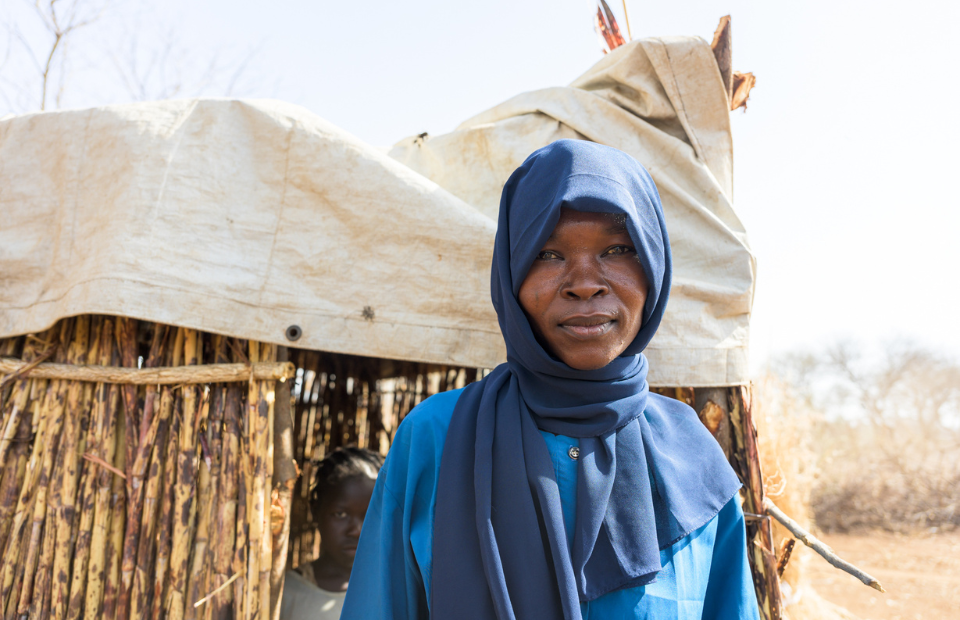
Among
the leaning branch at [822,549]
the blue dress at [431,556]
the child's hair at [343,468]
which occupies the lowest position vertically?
the child's hair at [343,468]

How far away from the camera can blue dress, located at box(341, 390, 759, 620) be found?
1.12 meters

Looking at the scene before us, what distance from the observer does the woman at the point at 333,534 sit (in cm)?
269

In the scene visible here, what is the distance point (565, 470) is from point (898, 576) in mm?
8479

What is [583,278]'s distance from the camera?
114cm

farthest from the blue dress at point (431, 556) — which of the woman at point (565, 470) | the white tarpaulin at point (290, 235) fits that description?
the white tarpaulin at point (290, 235)

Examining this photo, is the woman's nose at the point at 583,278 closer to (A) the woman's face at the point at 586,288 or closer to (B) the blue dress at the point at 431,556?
(A) the woman's face at the point at 586,288

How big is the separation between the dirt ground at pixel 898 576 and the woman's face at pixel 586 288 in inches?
260

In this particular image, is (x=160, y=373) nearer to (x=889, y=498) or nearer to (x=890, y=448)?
(x=889, y=498)

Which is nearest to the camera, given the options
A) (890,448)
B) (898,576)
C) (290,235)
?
(290,235)

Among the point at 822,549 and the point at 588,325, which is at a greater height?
the point at 588,325

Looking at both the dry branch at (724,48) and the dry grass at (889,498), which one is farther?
the dry grass at (889,498)

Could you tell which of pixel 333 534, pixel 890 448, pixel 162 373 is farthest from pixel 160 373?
pixel 890 448

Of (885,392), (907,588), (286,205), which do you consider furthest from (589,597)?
(885,392)

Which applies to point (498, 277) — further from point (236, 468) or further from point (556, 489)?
point (236, 468)
